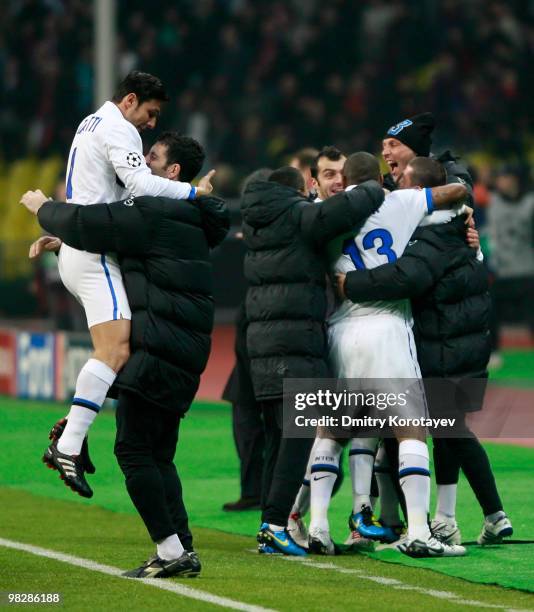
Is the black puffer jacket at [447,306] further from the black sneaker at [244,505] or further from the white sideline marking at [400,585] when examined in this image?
the black sneaker at [244,505]

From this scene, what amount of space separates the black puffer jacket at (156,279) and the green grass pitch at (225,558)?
0.87 metres

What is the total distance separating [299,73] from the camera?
79.7 feet

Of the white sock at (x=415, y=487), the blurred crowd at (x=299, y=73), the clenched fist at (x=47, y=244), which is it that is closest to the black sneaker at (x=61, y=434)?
the clenched fist at (x=47, y=244)

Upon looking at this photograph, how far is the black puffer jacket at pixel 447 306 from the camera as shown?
8.01 meters

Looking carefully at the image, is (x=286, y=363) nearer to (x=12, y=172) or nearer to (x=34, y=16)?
(x=12, y=172)

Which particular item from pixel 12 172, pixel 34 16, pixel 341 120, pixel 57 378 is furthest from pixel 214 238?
pixel 34 16

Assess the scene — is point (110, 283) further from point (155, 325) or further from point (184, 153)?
point (184, 153)

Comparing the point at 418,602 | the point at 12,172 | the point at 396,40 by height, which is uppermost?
the point at 396,40

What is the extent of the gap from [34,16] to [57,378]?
13166 millimetres

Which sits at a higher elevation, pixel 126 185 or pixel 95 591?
pixel 126 185

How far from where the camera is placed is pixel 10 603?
6531mm

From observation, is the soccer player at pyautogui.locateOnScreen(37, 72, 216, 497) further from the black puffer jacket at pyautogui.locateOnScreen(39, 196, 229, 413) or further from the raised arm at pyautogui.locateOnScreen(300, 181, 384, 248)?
the raised arm at pyautogui.locateOnScreen(300, 181, 384, 248)

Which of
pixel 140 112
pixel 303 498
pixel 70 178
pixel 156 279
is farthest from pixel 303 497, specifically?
pixel 140 112

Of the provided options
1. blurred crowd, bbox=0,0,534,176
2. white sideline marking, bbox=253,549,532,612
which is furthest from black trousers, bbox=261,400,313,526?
blurred crowd, bbox=0,0,534,176
